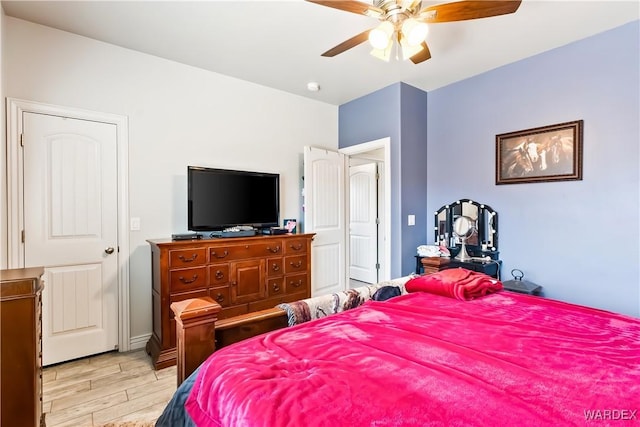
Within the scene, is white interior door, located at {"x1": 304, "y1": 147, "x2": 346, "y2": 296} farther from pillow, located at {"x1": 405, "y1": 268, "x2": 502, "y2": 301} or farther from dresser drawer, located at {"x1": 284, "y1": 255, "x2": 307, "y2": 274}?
pillow, located at {"x1": 405, "y1": 268, "x2": 502, "y2": 301}

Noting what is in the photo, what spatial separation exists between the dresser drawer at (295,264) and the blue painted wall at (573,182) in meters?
1.97

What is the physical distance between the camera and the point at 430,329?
1.36m

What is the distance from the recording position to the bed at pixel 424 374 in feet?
2.68

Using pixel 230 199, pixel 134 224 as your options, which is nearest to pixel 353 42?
pixel 230 199

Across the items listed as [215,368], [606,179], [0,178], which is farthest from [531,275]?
[0,178]

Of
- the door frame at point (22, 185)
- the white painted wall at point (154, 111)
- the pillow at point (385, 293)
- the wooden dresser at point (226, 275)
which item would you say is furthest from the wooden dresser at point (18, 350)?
the pillow at point (385, 293)

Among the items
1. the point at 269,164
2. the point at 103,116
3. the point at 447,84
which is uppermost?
the point at 447,84

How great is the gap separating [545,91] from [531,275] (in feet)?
5.72

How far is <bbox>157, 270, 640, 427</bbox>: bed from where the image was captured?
2.68ft

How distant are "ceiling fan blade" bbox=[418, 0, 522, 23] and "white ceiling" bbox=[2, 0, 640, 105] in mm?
687

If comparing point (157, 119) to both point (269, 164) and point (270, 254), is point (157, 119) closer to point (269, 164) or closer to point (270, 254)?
point (269, 164)

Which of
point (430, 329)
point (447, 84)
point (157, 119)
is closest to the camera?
point (430, 329)

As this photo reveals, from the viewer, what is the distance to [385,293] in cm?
196

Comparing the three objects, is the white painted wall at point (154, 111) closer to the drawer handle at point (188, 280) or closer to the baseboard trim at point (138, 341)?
the baseboard trim at point (138, 341)
